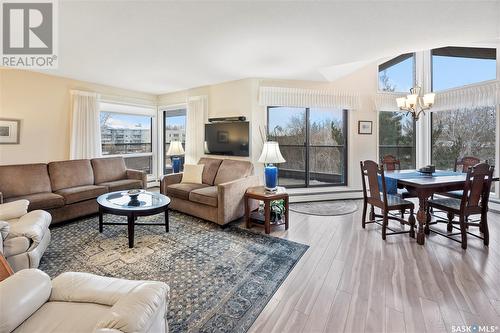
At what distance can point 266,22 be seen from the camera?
8.26 ft

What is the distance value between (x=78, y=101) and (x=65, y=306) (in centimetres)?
452

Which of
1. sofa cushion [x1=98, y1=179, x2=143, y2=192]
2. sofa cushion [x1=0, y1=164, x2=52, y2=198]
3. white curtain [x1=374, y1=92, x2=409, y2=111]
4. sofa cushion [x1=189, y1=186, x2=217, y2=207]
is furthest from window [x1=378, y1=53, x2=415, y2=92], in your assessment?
sofa cushion [x1=0, y1=164, x2=52, y2=198]

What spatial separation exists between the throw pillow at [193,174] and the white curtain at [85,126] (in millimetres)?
1915

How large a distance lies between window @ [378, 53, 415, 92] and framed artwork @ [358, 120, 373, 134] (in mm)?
924

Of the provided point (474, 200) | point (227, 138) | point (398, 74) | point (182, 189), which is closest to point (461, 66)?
point (398, 74)

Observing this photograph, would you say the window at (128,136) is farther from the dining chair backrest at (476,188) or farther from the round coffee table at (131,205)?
the dining chair backrest at (476,188)

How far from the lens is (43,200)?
3.26m

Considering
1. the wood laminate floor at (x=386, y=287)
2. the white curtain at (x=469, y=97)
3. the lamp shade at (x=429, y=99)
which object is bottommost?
the wood laminate floor at (x=386, y=287)

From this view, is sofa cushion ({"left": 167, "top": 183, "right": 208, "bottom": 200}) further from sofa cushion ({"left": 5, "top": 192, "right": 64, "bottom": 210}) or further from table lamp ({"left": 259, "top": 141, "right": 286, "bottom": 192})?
sofa cushion ({"left": 5, "top": 192, "right": 64, "bottom": 210})

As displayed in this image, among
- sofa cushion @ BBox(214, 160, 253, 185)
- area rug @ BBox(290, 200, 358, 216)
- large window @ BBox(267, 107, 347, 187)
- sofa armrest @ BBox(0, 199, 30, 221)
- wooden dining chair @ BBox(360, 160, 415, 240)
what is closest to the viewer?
sofa armrest @ BBox(0, 199, 30, 221)

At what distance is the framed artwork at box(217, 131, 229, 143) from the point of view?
16.0 ft

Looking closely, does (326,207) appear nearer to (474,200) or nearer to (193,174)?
(474,200)

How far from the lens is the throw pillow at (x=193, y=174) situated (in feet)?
14.7

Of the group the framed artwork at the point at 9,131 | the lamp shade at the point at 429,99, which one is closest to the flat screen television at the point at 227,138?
the lamp shade at the point at 429,99
